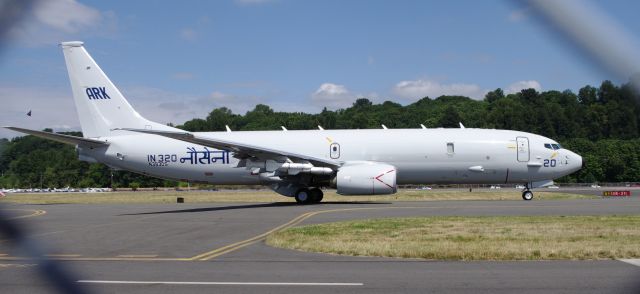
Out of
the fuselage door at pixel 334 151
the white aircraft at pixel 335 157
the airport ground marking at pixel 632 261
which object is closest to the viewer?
the airport ground marking at pixel 632 261

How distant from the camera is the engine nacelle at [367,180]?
2823 cm

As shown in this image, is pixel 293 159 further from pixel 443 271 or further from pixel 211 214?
pixel 443 271


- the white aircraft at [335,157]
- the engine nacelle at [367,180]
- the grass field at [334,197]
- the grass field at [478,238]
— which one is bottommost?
the grass field at [478,238]

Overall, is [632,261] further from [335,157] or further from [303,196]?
[303,196]

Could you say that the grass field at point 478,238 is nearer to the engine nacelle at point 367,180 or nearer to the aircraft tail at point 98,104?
the engine nacelle at point 367,180

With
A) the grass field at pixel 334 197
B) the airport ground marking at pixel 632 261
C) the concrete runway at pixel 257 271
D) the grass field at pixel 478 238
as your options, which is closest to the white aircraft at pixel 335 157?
the grass field at pixel 334 197

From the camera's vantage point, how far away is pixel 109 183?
A: 111 meters

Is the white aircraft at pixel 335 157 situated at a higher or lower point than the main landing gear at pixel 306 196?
higher

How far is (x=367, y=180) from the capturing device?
92.8ft

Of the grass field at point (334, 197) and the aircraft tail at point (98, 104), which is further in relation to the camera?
the grass field at point (334, 197)

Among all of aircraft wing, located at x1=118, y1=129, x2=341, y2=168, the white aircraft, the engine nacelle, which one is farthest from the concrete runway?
the white aircraft

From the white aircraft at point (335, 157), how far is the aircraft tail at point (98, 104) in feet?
0.34

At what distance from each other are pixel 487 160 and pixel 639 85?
94.6 ft

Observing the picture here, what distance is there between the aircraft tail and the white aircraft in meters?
0.10
